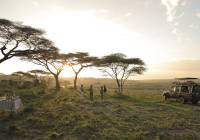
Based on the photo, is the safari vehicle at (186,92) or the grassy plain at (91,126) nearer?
the grassy plain at (91,126)

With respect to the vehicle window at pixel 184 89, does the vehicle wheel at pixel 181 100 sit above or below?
below

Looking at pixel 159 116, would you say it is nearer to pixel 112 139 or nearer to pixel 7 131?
pixel 112 139

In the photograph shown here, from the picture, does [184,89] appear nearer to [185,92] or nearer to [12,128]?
[185,92]

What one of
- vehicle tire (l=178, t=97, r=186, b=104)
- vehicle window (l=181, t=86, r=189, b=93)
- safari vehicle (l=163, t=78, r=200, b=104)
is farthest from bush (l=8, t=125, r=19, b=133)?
vehicle window (l=181, t=86, r=189, b=93)

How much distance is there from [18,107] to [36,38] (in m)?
16.8

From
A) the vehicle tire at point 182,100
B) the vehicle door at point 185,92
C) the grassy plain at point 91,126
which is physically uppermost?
the vehicle door at point 185,92

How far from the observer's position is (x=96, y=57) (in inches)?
2426

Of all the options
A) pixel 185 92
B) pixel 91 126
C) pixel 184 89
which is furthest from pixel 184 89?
pixel 91 126

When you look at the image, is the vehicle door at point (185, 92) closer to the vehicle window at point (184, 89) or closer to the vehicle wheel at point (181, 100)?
the vehicle window at point (184, 89)

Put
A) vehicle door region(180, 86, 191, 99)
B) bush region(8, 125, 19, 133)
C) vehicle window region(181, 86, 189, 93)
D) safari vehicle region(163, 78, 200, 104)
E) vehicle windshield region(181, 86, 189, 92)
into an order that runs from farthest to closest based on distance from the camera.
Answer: vehicle windshield region(181, 86, 189, 92) < vehicle window region(181, 86, 189, 93) < vehicle door region(180, 86, 191, 99) < safari vehicle region(163, 78, 200, 104) < bush region(8, 125, 19, 133)

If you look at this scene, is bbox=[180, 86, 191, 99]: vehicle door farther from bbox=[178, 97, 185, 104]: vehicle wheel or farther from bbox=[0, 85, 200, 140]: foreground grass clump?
bbox=[0, 85, 200, 140]: foreground grass clump

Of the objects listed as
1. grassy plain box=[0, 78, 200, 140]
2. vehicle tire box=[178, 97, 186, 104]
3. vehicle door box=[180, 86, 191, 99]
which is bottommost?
grassy plain box=[0, 78, 200, 140]

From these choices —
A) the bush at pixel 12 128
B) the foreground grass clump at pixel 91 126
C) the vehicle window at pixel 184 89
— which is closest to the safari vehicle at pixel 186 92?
the vehicle window at pixel 184 89

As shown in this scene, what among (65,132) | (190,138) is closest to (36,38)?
(65,132)
